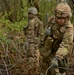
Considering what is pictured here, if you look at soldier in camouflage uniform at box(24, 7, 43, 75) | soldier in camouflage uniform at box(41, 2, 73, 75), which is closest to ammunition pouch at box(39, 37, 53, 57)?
soldier in camouflage uniform at box(41, 2, 73, 75)

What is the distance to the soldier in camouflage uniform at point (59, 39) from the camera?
589cm

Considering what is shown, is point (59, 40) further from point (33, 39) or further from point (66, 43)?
point (33, 39)

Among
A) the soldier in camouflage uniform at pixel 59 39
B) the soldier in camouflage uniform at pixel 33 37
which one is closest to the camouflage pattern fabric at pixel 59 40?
the soldier in camouflage uniform at pixel 59 39

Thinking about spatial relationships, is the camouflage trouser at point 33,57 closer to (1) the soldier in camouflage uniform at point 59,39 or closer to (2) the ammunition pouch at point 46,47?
(1) the soldier in camouflage uniform at point 59,39

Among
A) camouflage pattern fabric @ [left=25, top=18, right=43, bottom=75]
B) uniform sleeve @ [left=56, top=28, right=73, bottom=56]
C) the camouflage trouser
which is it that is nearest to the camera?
uniform sleeve @ [left=56, top=28, right=73, bottom=56]

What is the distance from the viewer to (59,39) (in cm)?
638

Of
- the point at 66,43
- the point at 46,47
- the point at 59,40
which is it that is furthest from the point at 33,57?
the point at 66,43

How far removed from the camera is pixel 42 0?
1591 centimetres

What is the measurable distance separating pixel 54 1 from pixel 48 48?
948 centimetres

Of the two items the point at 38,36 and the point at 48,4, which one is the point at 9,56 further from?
the point at 48,4

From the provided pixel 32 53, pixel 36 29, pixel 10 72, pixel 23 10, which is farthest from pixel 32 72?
pixel 23 10

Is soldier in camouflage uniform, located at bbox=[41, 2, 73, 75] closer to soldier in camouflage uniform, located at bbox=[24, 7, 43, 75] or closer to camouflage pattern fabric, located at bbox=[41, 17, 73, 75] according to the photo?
camouflage pattern fabric, located at bbox=[41, 17, 73, 75]

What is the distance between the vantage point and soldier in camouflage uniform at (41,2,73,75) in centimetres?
589

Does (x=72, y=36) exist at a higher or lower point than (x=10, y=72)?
higher
